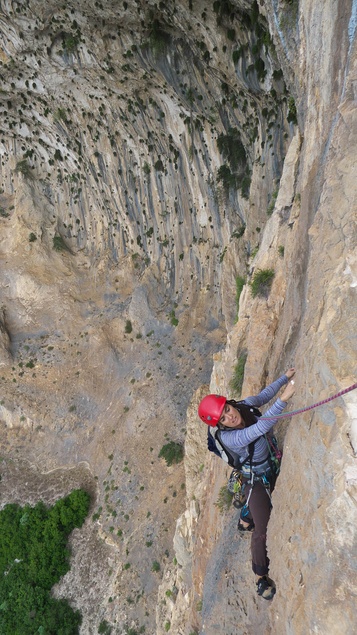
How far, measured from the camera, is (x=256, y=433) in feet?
15.6

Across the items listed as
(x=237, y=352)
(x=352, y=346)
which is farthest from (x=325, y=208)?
(x=237, y=352)

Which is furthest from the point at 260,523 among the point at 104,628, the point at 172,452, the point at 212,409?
the point at 104,628

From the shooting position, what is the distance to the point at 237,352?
34.7 ft

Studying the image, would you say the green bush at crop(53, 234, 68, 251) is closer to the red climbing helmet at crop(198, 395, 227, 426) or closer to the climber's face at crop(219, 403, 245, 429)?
the red climbing helmet at crop(198, 395, 227, 426)

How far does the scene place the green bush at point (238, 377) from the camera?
9.34 m

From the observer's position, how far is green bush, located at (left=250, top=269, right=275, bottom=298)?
32.5 feet

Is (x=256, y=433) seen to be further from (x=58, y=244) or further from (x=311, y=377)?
(x=58, y=244)

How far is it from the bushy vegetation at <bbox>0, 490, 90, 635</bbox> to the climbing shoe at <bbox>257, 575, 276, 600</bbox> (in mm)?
19122

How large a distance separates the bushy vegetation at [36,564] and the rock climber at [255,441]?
765 inches

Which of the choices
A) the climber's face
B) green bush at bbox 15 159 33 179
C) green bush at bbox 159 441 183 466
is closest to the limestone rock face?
green bush at bbox 15 159 33 179

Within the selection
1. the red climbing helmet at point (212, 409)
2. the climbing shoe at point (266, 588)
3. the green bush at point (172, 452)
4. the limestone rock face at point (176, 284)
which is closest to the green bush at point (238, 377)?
the limestone rock face at point (176, 284)

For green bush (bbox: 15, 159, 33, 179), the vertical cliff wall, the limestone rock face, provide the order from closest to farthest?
the vertical cliff wall < the limestone rock face < green bush (bbox: 15, 159, 33, 179)

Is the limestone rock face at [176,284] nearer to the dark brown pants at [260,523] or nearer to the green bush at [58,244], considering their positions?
the green bush at [58,244]

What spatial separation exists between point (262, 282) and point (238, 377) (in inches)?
108
